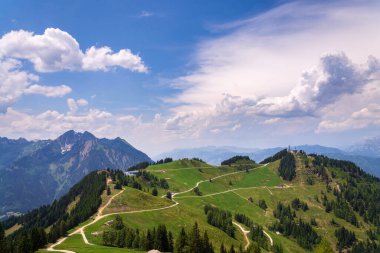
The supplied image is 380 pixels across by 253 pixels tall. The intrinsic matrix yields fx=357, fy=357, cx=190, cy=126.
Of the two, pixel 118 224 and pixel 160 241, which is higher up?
pixel 118 224

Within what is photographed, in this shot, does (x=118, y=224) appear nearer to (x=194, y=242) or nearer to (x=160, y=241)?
(x=160, y=241)

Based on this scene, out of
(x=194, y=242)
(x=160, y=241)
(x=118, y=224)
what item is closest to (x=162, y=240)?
(x=160, y=241)

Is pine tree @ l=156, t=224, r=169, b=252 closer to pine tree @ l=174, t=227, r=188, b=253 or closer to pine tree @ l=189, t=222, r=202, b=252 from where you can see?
pine tree @ l=174, t=227, r=188, b=253

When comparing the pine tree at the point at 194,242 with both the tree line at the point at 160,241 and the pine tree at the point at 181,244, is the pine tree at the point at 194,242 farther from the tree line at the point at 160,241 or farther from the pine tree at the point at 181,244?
the pine tree at the point at 181,244

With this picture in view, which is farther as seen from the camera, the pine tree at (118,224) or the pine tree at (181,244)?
the pine tree at (118,224)

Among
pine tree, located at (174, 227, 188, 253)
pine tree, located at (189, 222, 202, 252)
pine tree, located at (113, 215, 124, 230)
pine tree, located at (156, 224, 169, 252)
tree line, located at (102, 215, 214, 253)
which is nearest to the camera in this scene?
pine tree, located at (189, 222, 202, 252)

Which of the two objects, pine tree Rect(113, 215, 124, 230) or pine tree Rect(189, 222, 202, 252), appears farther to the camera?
pine tree Rect(113, 215, 124, 230)

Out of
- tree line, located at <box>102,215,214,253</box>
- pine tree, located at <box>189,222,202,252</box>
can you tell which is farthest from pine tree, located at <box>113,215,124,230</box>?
pine tree, located at <box>189,222,202,252</box>

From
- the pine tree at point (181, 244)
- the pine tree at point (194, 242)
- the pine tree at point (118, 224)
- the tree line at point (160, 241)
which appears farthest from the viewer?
the pine tree at point (118, 224)

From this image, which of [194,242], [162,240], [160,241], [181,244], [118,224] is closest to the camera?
[194,242]

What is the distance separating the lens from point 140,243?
119m

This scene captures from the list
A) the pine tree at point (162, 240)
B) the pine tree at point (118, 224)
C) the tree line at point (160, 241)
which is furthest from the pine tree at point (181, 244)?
the pine tree at point (118, 224)

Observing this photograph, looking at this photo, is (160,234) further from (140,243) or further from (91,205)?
(91,205)

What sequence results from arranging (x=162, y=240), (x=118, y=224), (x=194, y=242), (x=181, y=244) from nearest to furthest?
(x=194, y=242) → (x=181, y=244) → (x=162, y=240) → (x=118, y=224)
